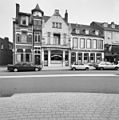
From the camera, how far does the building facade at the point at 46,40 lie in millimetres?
25938

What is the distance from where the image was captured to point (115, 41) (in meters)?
34.4

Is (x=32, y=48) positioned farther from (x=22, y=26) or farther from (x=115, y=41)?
(x=115, y=41)

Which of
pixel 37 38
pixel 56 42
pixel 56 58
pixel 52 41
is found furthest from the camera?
pixel 56 42

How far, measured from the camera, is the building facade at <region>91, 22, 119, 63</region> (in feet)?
108

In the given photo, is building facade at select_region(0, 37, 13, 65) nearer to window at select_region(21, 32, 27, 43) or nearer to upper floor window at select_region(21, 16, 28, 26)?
window at select_region(21, 32, 27, 43)

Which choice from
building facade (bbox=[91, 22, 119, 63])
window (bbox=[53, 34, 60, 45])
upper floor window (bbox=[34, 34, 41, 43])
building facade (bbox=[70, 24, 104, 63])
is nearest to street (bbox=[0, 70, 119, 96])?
upper floor window (bbox=[34, 34, 41, 43])

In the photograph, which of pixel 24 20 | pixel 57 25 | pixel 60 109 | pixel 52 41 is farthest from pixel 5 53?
pixel 60 109

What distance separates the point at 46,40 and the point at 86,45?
10195 millimetres

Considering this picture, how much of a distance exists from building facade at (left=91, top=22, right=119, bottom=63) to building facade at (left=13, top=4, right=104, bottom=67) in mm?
6142


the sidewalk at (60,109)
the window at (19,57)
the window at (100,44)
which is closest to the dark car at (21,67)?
the window at (19,57)

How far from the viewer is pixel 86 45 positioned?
30797mm

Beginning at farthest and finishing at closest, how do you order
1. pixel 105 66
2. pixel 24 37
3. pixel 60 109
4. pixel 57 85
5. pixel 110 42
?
pixel 110 42 < pixel 24 37 < pixel 105 66 < pixel 57 85 < pixel 60 109

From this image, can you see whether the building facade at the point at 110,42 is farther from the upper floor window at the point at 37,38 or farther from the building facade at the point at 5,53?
the building facade at the point at 5,53

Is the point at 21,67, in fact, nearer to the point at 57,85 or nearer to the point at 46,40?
the point at 46,40
